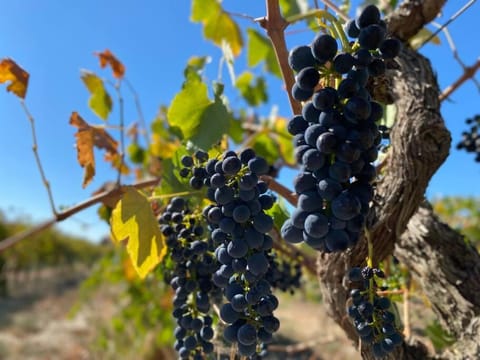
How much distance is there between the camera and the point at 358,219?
0.61 m

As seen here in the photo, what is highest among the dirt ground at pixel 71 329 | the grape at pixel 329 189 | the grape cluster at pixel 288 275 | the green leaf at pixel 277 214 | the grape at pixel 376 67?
the grape at pixel 376 67

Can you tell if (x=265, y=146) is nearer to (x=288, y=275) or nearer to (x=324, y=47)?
(x=288, y=275)

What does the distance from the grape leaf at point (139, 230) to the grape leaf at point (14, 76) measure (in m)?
0.68

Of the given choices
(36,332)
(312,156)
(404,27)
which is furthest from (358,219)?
(36,332)

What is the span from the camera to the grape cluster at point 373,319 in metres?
0.65

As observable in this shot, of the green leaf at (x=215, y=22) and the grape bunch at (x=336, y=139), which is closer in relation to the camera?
the grape bunch at (x=336, y=139)

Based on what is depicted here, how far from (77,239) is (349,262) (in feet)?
98.4

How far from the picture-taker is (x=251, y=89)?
3.35 metres

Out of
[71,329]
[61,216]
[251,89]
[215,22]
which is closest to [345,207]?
[61,216]

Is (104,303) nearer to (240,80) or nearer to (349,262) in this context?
(240,80)

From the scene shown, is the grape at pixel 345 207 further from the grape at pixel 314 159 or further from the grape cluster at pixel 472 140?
the grape cluster at pixel 472 140

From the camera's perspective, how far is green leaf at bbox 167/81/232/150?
1240 mm

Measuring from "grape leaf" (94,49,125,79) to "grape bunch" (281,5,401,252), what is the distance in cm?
146

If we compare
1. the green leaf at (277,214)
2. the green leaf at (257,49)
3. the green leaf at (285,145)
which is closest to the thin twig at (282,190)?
the green leaf at (277,214)
